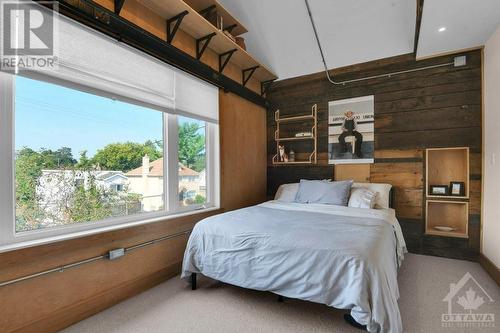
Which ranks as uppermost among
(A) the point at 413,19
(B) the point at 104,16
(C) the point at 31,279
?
(A) the point at 413,19

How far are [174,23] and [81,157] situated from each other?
59.6 inches

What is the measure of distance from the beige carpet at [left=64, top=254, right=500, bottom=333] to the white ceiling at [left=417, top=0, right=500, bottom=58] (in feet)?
7.96

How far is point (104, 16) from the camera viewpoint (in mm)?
1762

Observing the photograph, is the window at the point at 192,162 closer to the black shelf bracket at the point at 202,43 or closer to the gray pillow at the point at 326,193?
the black shelf bracket at the point at 202,43

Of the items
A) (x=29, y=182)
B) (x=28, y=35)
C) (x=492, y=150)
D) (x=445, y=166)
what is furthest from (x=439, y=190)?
(x=28, y=35)

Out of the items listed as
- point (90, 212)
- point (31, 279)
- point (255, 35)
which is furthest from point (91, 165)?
point (255, 35)

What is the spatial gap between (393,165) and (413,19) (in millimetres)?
1682

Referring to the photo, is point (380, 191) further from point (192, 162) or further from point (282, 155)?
point (192, 162)

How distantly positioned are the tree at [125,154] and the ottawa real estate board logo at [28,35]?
71 cm

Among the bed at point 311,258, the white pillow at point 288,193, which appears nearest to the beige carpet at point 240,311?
the bed at point 311,258

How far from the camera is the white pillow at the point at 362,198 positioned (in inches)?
109

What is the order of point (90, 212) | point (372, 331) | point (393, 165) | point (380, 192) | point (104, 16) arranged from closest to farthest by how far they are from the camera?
point (372, 331) → point (104, 16) → point (90, 212) → point (380, 192) → point (393, 165)

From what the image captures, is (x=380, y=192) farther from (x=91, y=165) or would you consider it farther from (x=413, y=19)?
(x=91, y=165)

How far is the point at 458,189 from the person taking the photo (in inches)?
114
